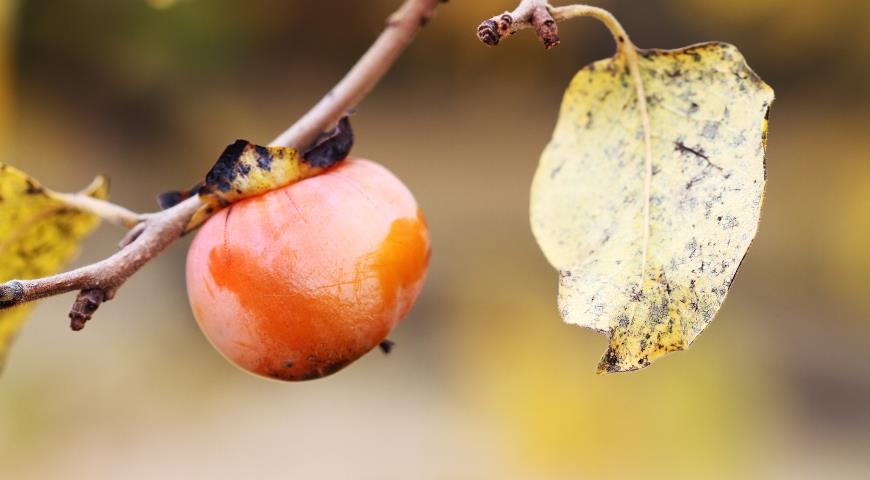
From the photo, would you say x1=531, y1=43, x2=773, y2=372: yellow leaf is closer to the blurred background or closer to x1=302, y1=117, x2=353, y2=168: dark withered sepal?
x1=302, y1=117, x2=353, y2=168: dark withered sepal

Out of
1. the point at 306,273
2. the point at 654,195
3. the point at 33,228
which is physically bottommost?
the point at 33,228

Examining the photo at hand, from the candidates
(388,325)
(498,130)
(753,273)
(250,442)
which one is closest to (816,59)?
(753,273)

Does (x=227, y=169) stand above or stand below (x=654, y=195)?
below

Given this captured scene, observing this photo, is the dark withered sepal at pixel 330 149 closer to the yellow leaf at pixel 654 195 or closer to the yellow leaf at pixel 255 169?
the yellow leaf at pixel 255 169

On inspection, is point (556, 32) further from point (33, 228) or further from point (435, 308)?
point (435, 308)

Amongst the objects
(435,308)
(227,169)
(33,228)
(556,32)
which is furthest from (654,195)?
(435,308)

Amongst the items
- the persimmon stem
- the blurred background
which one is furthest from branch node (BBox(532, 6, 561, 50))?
the blurred background
